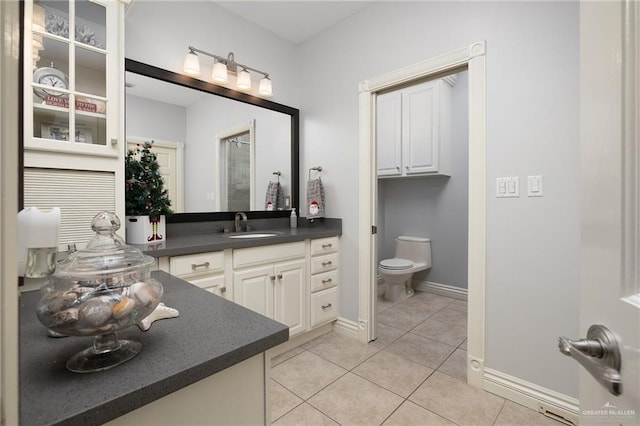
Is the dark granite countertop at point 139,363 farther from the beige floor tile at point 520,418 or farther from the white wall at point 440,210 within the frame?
the white wall at point 440,210

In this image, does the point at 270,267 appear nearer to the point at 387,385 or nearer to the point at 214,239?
the point at 214,239

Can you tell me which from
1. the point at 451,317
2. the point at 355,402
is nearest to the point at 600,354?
the point at 355,402

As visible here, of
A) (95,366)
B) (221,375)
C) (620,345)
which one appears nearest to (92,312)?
(95,366)

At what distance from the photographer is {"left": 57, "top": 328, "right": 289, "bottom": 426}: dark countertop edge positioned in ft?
1.47

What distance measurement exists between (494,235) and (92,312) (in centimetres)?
189

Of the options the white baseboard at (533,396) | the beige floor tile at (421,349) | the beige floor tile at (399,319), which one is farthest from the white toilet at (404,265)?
the white baseboard at (533,396)

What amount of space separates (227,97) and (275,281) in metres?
1.55

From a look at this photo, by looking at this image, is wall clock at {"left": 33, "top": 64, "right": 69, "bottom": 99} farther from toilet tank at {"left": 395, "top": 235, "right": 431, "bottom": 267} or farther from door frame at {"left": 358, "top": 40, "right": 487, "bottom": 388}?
toilet tank at {"left": 395, "top": 235, "right": 431, "bottom": 267}

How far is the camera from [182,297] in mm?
973

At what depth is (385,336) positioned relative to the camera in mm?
2510

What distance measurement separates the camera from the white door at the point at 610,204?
0.39m

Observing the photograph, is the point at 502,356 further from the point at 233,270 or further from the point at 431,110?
the point at 431,110

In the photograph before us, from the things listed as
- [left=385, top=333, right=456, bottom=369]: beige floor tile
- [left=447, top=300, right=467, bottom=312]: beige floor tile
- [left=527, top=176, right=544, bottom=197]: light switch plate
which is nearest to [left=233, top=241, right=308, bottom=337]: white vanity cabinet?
[left=385, top=333, right=456, bottom=369]: beige floor tile

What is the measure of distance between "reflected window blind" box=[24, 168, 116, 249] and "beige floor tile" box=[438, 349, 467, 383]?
224 cm
